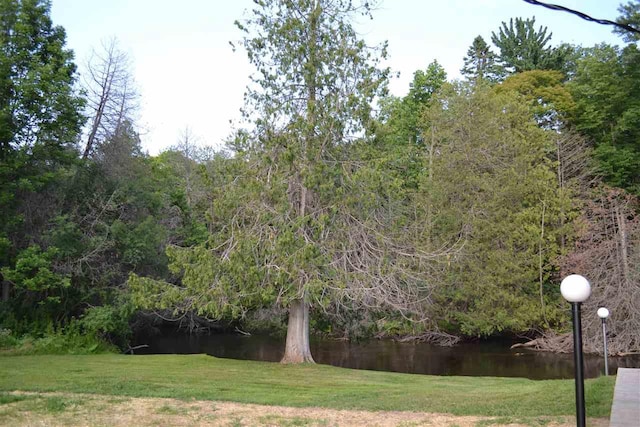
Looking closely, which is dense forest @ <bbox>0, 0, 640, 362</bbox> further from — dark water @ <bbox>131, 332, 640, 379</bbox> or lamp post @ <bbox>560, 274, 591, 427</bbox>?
lamp post @ <bbox>560, 274, 591, 427</bbox>

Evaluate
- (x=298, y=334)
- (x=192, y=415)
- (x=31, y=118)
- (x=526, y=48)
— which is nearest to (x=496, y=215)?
(x=298, y=334)

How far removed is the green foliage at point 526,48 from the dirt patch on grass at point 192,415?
3395cm

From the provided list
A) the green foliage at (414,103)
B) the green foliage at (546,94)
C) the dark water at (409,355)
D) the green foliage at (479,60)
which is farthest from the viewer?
the green foliage at (479,60)

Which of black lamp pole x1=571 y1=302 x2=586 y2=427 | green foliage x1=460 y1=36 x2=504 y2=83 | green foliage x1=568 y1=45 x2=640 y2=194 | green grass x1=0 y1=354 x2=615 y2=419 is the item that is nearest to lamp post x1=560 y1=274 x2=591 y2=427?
black lamp pole x1=571 y1=302 x2=586 y2=427

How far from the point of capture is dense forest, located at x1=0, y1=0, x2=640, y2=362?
1355cm

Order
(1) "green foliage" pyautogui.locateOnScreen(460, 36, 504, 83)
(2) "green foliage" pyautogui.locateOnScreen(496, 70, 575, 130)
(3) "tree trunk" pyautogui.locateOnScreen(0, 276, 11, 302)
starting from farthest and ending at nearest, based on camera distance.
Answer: (1) "green foliage" pyautogui.locateOnScreen(460, 36, 504, 83)
(2) "green foliage" pyautogui.locateOnScreen(496, 70, 575, 130)
(3) "tree trunk" pyautogui.locateOnScreen(0, 276, 11, 302)

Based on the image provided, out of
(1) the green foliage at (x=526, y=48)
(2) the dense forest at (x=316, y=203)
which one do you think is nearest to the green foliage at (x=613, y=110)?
(2) the dense forest at (x=316, y=203)

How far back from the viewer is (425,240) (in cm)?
2306

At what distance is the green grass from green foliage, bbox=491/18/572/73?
29.2 meters

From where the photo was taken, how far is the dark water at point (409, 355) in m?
19.1

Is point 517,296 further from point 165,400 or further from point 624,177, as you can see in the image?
point 165,400

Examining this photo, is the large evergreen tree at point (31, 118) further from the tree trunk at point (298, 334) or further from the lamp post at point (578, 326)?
the lamp post at point (578, 326)

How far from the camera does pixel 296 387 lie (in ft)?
32.6

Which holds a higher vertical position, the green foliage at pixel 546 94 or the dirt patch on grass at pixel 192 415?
the green foliage at pixel 546 94
